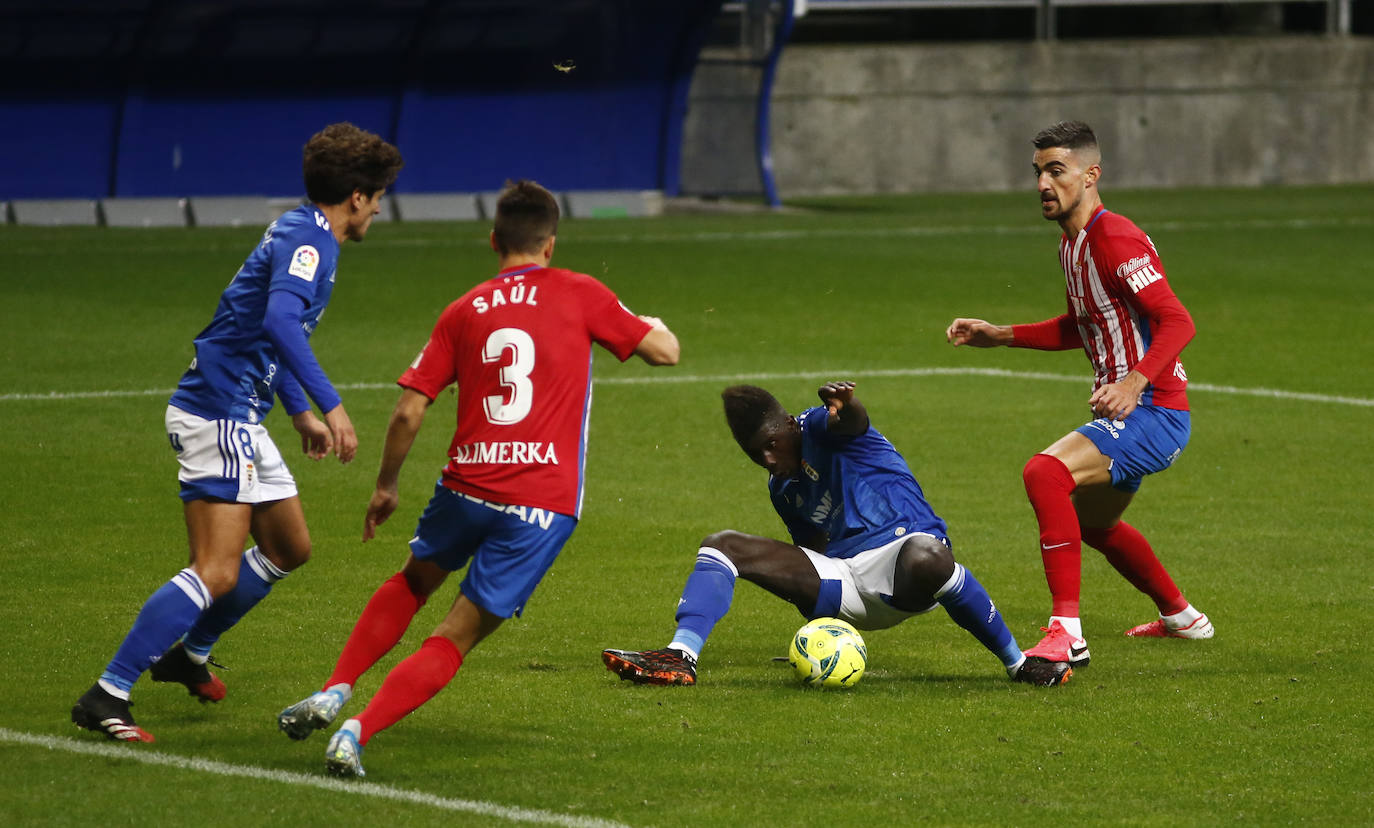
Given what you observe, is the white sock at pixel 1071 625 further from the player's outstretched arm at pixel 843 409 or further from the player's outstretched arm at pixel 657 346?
the player's outstretched arm at pixel 657 346

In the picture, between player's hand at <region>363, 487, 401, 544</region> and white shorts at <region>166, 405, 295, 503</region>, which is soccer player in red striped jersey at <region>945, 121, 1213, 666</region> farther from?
white shorts at <region>166, 405, 295, 503</region>

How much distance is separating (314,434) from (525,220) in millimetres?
1037

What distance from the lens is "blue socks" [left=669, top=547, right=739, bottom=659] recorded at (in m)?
6.67

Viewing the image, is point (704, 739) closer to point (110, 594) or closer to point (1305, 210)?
point (110, 594)

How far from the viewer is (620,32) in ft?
98.6

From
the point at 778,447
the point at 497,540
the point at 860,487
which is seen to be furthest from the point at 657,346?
the point at 860,487

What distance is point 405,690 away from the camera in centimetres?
534

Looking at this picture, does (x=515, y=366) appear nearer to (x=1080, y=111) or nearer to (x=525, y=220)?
(x=525, y=220)

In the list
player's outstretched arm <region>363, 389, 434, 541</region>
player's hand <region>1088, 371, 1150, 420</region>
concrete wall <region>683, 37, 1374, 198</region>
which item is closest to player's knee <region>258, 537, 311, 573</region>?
player's outstretched arm <region>363, 389, 434, 541</region>

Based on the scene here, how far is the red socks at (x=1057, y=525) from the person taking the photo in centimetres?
705

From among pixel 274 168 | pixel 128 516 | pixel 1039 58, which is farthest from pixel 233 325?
pixel 1039 58

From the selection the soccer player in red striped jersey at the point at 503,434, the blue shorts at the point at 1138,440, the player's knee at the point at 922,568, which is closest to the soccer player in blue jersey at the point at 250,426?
the soccer player in red striped jersey at the point at 503,434

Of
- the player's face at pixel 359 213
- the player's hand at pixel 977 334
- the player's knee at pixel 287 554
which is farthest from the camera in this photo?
the player's hand at pixel 977 334

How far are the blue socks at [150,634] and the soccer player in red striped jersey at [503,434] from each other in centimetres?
60
